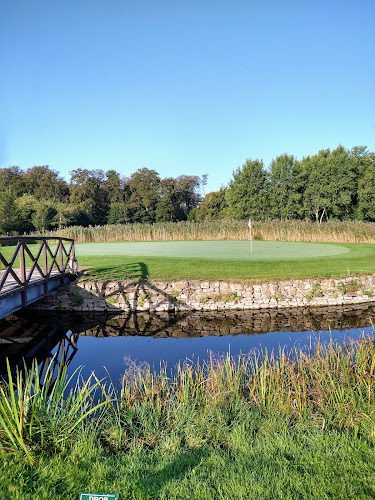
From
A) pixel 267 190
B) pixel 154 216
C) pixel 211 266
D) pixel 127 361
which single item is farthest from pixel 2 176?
pixel 127 361

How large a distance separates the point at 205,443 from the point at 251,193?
44624mm

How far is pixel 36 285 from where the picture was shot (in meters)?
9.30

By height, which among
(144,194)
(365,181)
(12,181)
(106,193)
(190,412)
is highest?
(12,181)

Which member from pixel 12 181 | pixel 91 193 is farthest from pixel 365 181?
pixel 12 181

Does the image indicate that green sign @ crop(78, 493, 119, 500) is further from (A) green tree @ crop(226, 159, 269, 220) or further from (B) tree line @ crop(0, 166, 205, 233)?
(A) green tree @ crop(226, 159, 269, 220)

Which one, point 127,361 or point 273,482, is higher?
point 273,482

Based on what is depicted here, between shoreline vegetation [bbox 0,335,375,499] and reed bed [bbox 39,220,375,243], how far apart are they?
2297 cm

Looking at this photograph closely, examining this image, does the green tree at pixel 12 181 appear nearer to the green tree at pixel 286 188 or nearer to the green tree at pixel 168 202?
the green tree at pixel 168 202

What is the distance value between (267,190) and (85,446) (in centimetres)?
4580

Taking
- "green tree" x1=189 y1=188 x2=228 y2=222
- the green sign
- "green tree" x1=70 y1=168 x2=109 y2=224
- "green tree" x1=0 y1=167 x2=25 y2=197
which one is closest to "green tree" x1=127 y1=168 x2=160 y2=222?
"green tree" x1=70 y1=168 x2=109 y2=224

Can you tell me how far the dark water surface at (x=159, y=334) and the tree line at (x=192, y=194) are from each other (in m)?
23.5

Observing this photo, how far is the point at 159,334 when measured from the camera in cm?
939

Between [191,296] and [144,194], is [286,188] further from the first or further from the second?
[191,296]

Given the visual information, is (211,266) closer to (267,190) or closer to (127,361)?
(127,361)
